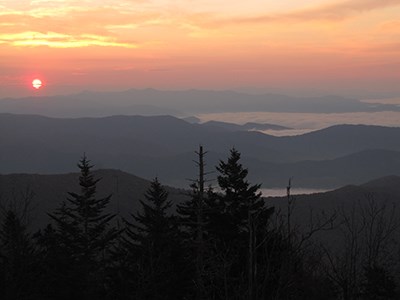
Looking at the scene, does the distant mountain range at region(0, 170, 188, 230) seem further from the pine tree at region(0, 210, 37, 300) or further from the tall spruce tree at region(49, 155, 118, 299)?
the pine tree at region(0, 210, 37, 300)

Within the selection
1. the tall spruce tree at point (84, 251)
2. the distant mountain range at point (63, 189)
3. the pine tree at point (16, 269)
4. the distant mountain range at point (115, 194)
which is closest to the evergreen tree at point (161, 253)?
the tall spruce tree at point (84, 251)

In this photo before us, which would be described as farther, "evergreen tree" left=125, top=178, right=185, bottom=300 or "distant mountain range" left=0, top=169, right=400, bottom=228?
"distant mountain range" left=0, top=169, right=400, bottom=228

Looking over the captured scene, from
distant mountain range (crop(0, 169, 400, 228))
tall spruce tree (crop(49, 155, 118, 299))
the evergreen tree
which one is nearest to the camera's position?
tall spruce tree (crop(49, 155, 118, 299))

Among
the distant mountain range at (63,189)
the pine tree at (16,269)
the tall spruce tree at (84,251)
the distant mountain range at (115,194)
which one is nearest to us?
the pine tree at (16,269)

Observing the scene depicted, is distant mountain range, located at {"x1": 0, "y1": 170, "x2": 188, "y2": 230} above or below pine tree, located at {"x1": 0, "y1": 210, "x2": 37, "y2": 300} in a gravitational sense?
below

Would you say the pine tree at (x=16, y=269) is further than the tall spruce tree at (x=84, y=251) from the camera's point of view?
No

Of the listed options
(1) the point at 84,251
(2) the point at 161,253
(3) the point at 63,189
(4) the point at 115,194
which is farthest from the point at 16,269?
(4) the point at 115,194

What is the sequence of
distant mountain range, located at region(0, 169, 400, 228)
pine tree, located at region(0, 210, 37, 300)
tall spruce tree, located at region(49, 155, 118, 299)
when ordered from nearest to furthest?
pine tree, located at region(0, 210, 37, 300) → tall spruce tree, located at region(49, 155, 118, 299) → distant mountain range, located at region(0, 169, 400, 228)

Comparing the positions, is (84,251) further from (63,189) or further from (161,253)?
(63,189)

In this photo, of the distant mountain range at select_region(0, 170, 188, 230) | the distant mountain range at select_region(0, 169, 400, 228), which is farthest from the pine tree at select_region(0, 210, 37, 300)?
the distant mountain range at select_region(0, 170, 188, 230)

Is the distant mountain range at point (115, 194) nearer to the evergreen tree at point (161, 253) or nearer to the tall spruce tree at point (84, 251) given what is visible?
the tall spruce tree at point (84, 251)

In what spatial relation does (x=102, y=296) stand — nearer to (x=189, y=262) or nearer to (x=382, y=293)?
(x=189, y=262)

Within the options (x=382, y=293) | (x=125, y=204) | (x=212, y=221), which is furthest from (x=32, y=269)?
(x=125, y=204)

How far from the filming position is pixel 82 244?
27.2m
